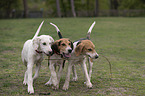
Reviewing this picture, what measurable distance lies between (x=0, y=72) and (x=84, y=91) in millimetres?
3283

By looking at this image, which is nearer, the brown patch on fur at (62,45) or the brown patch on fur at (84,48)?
the brown patch on fur at (62,45)

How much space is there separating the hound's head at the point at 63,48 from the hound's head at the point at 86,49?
0.77ft

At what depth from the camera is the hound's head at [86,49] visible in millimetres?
5918

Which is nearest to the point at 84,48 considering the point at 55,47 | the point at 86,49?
the point at 86,49

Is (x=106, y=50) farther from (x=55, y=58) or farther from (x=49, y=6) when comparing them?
(x=49, y=6)

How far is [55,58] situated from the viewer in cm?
600

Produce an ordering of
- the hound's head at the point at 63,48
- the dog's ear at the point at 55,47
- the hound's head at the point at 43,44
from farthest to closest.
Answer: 1. the dog's ear at the point at 55,47
2. the hound's head at the point at 63,48
3. the hound's head at the point at 43,44

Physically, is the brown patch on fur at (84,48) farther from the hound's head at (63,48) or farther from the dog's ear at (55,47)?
the dog's ear at (55,47)

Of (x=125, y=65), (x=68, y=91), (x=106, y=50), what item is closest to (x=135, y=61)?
(x=125, y=65)

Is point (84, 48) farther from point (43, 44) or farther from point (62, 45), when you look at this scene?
point (43, 44)

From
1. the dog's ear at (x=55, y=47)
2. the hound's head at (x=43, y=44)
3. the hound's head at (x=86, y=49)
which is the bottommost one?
the hound's head at (x=86, y=49)

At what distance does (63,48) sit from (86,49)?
2.01ft

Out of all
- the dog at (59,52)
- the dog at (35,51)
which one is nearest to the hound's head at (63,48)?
the dog at (59,52)

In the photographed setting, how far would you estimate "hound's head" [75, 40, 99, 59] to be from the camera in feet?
19.4
